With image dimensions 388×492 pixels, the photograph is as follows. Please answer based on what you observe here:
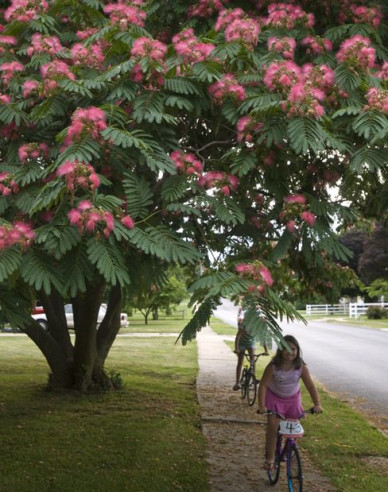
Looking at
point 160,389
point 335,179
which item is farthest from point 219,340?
point 335,179

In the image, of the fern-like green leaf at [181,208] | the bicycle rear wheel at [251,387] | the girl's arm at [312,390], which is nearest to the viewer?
the fern-like green leaf at [181,208]

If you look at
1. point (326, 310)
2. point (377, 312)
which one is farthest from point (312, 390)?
point (326, 310)

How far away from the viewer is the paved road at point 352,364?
1223cm

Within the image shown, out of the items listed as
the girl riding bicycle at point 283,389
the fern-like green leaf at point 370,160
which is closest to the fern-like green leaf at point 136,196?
the fern-like green leaf at point 370,160

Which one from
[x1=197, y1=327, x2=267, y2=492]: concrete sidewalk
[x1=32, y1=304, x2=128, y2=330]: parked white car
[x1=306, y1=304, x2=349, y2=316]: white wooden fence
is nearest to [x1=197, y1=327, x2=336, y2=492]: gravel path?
[x1=197, y1=327, x2=267, y2=492]: concrete sidewalk

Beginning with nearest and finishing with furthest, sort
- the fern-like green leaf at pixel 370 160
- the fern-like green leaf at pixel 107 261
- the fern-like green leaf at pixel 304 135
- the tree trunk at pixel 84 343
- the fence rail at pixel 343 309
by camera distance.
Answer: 1. the fern-like green leaf at pixel 107 261
2. the fern-like green leaf at pixel 304 135
3. the fern-like green leaf at pixel 370 160
4. the tree trunk at pixel 84 343
5. the fence rail at pixel 343 309

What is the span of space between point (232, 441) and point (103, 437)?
5.41 feet

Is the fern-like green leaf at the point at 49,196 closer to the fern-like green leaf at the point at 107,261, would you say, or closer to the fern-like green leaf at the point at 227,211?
the fern-like green leaf at the point at 107,261

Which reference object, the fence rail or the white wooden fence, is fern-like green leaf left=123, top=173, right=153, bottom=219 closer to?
the fence rail

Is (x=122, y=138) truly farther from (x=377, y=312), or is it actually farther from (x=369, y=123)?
(x=377, y=312)

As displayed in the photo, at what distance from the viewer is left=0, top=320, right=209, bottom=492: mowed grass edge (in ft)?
20.1

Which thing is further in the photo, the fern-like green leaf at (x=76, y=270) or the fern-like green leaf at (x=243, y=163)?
the fern-like green leaf at (x=243, y=163)

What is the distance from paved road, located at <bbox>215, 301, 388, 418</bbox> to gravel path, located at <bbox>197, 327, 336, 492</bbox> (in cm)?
169

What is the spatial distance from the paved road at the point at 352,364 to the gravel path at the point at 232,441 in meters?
Answer: 1.69
